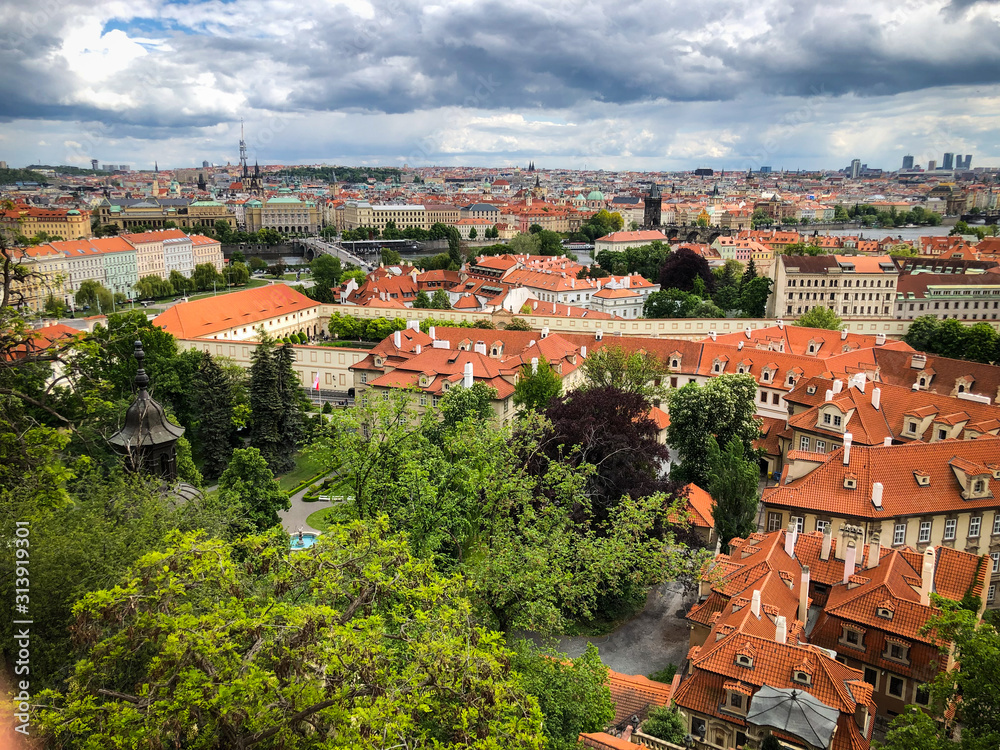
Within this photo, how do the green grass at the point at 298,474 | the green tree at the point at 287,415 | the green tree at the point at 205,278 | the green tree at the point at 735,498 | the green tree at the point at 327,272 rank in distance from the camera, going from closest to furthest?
the green tree at the point at 735,498, the green grass at the point at 298,474, the green tree at the point at 287,415, the green tree at the point at 327,272, the green tree at the point at 205,278

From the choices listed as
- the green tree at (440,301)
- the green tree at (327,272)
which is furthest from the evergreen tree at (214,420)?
the green tree at (327,272)

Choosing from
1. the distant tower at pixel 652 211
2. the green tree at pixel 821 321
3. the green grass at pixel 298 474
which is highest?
the distant tower at pixel 652 211

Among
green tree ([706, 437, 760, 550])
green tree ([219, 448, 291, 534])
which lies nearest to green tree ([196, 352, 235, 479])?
green tree ([219, 448, 291, 534])

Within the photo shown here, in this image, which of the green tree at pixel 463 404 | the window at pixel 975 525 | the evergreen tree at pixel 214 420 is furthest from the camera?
the evergreen tree at pixel 214 420

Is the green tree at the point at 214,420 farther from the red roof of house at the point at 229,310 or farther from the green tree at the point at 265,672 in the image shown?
the green tree at the point at 265,672

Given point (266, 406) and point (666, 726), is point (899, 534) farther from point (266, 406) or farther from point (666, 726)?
point (266, 406)

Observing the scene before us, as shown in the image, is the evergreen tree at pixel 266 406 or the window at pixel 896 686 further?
the evergreen tree at pixel 266 406

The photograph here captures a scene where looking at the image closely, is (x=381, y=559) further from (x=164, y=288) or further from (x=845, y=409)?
(x=164, y=288)

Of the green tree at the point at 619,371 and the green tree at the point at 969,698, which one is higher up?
the green tree at the point at 969,698
